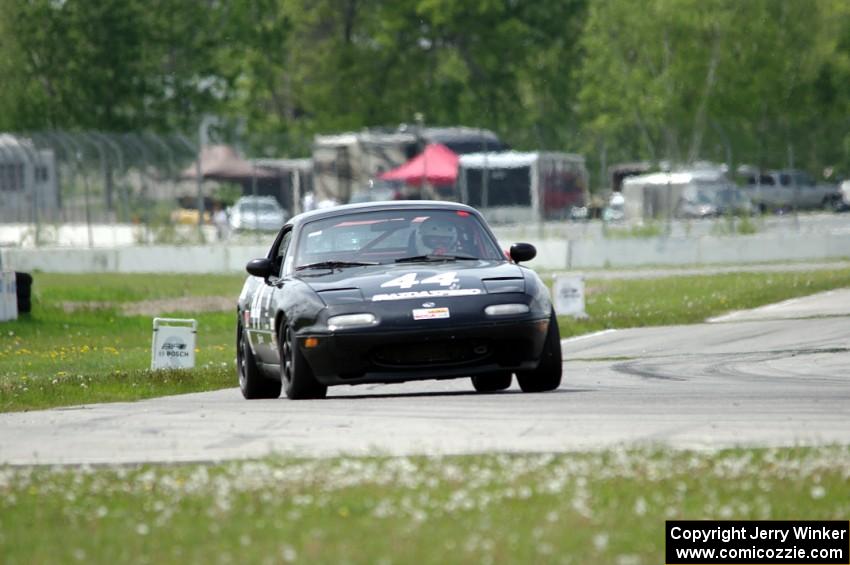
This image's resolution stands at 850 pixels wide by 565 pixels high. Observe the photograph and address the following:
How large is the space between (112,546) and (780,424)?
176 inches

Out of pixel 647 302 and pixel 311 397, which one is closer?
pixel 311 397

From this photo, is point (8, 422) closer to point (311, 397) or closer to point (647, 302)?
point (311, 397)

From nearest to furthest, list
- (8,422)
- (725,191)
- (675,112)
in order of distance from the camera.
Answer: (8,422), (725,191), (675,112)

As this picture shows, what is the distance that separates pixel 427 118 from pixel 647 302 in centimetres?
5185

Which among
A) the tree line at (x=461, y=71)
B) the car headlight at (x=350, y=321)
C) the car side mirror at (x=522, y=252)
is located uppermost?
the tree line at (x=461, y=71)

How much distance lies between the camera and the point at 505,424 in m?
10.5

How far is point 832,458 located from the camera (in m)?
8.55

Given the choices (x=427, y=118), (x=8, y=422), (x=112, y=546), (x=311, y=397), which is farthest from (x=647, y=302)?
(x=427, y=118)

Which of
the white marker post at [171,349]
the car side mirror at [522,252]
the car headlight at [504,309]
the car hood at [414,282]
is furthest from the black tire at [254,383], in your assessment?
the white marker post at [171,349]

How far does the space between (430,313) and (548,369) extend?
3.23 ft

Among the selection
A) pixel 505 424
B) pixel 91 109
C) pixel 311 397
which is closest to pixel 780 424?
pixel 505 424

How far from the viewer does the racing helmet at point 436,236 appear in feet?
45.8

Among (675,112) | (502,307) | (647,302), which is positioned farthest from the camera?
(675,112)

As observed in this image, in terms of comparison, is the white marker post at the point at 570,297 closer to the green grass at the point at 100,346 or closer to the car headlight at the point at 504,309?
the green grass at the point at 100,346
